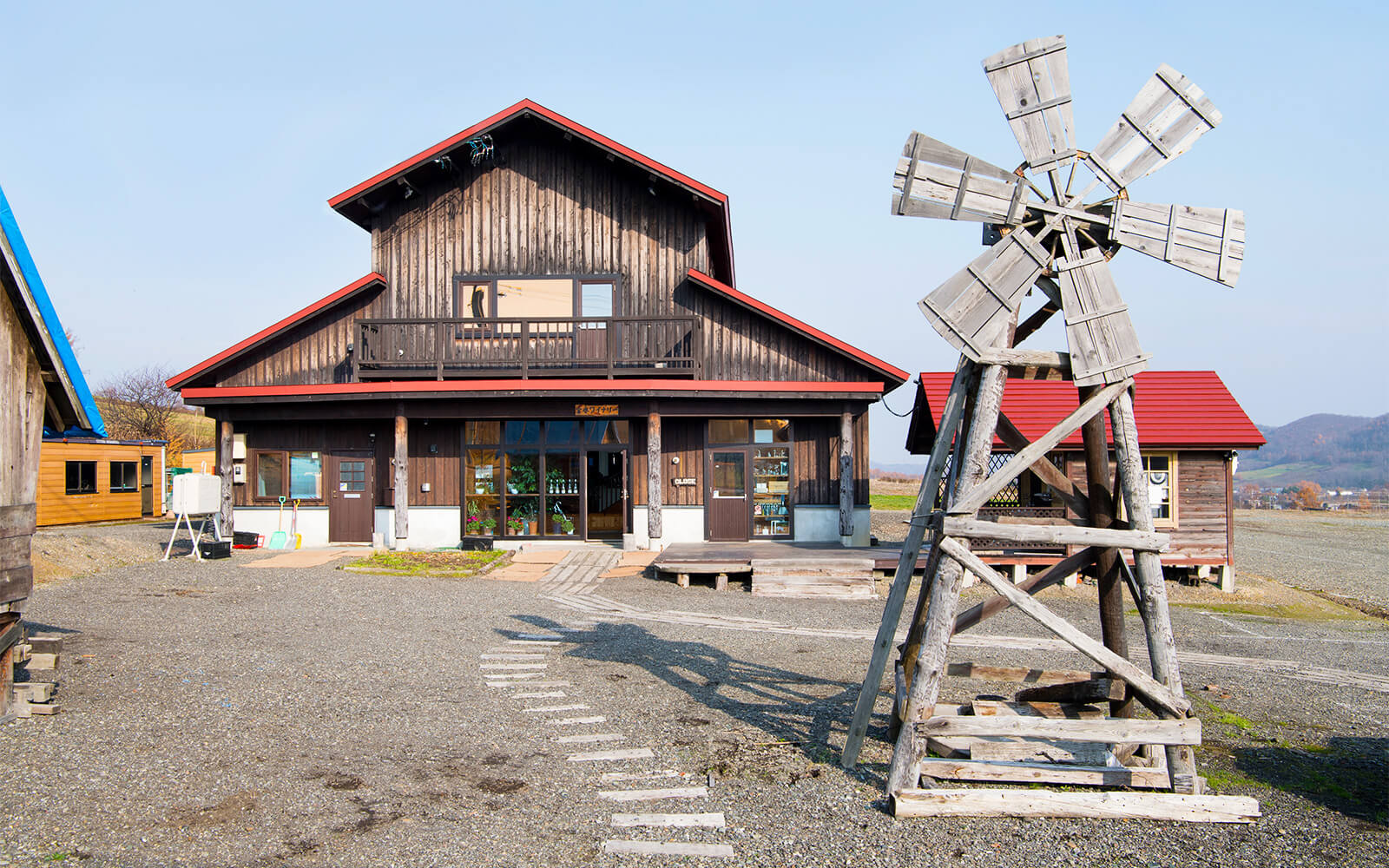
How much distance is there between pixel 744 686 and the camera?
862 cm

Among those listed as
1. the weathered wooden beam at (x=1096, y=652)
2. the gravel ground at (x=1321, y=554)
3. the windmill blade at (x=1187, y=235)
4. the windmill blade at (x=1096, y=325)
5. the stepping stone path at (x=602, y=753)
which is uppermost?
the windmill blade at (x=1187, y=235)

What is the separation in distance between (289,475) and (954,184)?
59.4 feet

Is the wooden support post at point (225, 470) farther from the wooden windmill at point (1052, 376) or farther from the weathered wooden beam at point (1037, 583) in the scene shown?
the weathered wooden beam at point (1037, 583)

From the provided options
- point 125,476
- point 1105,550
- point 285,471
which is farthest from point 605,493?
point 125,476

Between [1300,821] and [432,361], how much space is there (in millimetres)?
17219

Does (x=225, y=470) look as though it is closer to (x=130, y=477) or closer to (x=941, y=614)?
(x=130, y=477)

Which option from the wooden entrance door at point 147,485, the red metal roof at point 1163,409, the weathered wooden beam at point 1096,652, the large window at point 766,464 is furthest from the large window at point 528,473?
the wooden entrance door at point 147,485

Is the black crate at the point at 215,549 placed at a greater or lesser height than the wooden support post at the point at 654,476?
lesser

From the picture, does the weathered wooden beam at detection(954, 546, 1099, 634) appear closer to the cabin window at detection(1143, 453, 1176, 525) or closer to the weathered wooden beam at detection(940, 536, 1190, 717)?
the weathered wooden beam at detection(940, 536, 1190, 717)

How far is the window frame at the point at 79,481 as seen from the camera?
25.0m

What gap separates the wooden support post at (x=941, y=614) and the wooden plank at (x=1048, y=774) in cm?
27

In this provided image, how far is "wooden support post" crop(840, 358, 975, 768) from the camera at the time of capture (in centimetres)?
614

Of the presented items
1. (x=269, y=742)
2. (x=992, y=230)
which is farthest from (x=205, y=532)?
(x=992, y=230)

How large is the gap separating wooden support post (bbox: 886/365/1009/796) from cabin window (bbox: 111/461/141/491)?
96.2 ft
